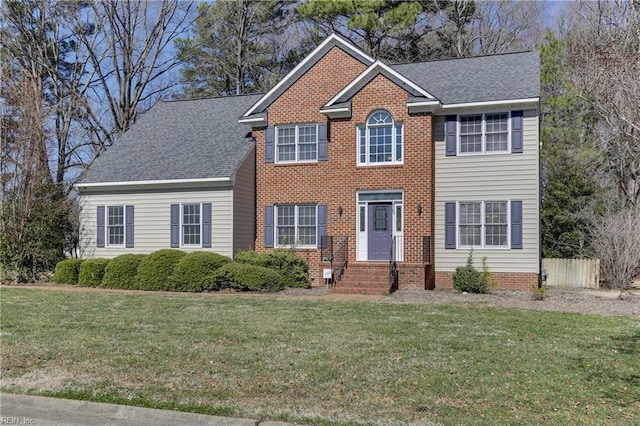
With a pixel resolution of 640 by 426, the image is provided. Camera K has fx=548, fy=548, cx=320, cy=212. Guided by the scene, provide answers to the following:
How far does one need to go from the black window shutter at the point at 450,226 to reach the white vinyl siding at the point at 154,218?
23.3 ft

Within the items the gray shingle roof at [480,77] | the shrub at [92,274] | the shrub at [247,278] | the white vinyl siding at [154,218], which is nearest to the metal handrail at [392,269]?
the shrub at [247,278]

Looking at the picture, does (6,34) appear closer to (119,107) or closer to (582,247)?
(119,107)

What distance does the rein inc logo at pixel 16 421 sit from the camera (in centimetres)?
524

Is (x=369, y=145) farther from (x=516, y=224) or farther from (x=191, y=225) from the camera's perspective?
(x=191, y=225)

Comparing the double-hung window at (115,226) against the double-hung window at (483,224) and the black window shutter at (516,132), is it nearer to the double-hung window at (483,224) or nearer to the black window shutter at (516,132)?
the double-hung window at (483,224)

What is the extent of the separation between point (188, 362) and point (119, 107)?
29.2 m

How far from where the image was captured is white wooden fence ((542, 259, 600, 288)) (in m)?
18.3

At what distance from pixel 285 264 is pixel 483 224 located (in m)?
6.37

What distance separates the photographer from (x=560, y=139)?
82.8ft

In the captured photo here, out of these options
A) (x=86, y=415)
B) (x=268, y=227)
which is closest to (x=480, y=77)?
(x=268, y=227)

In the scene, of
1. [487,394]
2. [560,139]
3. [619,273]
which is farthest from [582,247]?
[487,394]

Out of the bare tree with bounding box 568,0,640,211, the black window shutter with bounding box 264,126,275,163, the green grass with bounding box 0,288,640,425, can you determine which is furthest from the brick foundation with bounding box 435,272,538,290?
the black window shutter with bounding box 264,126,275,163

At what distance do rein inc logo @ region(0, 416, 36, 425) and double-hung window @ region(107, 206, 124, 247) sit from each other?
15.6 m

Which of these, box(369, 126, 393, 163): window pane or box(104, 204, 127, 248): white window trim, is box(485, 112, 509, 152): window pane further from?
box(104, 204, 127, 248): white window trim
